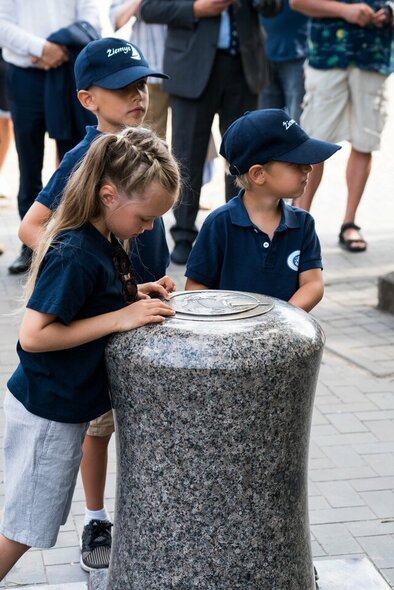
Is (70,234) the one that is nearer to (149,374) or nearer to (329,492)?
(149,374)

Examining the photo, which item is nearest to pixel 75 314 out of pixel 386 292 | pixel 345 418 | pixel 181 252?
pixel 345 418

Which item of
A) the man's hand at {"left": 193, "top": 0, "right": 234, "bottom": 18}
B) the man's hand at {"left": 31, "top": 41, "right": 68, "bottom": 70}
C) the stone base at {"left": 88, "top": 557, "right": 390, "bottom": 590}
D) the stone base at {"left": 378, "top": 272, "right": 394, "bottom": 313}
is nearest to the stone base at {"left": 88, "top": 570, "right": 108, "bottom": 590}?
the stone base at {"left": 88, "top": 557, "right": 390, "bottom": 590}

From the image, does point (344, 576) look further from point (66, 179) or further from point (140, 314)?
point (66, 179)

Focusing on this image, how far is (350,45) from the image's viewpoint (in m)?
7.14

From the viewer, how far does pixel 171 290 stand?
3229 mm

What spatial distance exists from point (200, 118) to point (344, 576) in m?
3.94

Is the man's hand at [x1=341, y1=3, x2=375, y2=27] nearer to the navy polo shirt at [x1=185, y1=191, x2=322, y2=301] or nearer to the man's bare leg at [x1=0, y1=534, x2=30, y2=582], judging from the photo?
the navy polo shirt at [x1=185, y1=191, x2=322, y2=301]

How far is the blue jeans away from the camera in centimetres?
797

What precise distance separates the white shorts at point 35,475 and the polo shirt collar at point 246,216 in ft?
2.73

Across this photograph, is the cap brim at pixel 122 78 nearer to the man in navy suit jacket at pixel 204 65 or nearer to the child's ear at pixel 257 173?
the child's ear at pixel 257 173

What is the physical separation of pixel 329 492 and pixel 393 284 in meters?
2.24

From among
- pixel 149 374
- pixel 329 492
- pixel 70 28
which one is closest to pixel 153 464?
pixel 149 374

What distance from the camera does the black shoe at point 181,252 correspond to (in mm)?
7051

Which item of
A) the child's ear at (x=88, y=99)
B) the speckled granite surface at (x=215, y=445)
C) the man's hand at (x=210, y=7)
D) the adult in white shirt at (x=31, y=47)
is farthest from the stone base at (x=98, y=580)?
the man's hand at (x=210, y=7)
